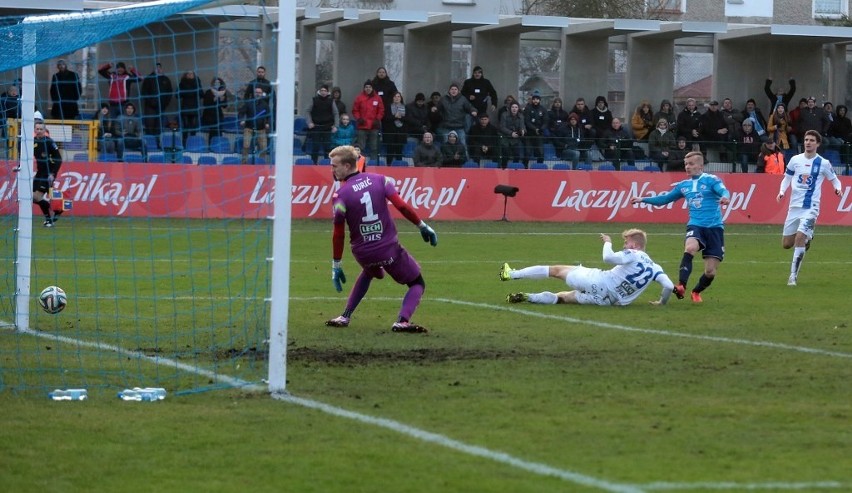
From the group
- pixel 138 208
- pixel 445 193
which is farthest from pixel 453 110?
pixel 138 208

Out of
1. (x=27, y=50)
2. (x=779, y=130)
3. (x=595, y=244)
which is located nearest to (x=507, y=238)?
(x=595, y=244)

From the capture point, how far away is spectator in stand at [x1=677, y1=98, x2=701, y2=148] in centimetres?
3269

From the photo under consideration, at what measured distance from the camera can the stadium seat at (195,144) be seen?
24.7 m

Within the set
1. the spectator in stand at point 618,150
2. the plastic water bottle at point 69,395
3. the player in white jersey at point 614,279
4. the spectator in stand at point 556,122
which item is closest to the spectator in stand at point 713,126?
the spectator in stand at point 618,150

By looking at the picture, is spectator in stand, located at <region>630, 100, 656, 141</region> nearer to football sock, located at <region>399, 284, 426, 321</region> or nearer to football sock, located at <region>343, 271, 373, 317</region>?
football sock, located at <region>343, 271, 373, 317</region>

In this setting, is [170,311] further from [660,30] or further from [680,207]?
[660,30]

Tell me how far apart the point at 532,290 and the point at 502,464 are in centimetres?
979

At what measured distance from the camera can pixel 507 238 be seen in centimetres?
2509

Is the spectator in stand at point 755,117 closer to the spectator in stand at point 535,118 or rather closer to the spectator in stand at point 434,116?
Answer: the spectator in stand at point 535,118

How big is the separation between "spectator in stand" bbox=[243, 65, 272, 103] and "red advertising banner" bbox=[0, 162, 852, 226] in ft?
26.6

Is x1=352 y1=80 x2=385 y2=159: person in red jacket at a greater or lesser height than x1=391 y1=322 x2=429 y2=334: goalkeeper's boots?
greater

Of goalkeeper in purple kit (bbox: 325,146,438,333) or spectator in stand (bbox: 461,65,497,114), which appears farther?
spectator in stand (bbox: 461,65,497,114)

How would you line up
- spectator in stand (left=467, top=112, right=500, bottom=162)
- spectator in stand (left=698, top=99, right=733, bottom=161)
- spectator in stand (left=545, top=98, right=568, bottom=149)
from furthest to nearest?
1. spectator in stand (left=698, top=99, right=733, bottom=161)
2. spectator in stand (left=545, top=98, right=568, bottom=149)
3. spectator in stand (left=467, top=112, right=500, bottom=162)

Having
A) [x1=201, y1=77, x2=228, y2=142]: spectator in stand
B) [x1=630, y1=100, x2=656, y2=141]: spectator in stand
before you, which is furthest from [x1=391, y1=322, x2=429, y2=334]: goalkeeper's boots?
[x1=630, y1=100, x2=656, y2=141]: spectator in stand
